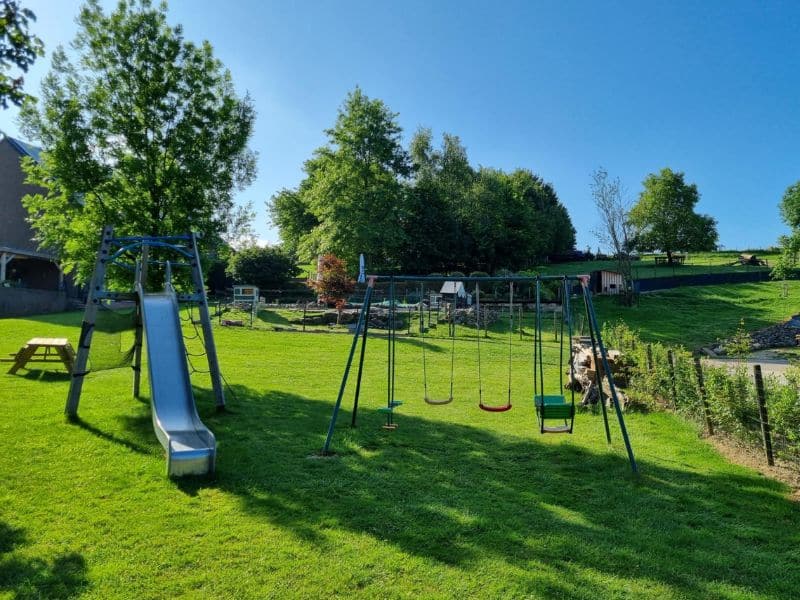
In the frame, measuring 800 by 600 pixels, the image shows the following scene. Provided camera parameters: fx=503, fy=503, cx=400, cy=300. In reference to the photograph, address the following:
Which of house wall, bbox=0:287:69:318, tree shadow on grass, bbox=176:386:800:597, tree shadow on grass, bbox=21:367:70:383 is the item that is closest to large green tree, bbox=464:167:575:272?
house wall, bbox=0:287:69:318

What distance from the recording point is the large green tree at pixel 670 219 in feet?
185

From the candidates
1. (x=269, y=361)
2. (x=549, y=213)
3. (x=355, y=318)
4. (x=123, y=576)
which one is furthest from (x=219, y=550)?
(x=549, y=213)

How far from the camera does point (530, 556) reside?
4418mm

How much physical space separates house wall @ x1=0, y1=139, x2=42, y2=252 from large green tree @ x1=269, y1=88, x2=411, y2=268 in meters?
18.8

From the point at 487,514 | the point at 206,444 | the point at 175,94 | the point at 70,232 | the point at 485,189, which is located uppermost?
the point at 485,189

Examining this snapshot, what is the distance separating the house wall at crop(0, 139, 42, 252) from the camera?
106 feet

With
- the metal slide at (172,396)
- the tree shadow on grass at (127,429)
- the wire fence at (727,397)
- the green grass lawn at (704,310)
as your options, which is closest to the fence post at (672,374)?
the wire fence at (727,397)

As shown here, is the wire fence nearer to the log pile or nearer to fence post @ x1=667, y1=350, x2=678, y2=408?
fence post @ x1=667, y1=350, x2=678, y2=408

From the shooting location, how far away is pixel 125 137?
1240 cm

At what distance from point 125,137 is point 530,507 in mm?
12410

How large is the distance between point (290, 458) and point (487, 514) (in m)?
2.94

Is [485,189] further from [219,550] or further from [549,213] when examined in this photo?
[219,550]

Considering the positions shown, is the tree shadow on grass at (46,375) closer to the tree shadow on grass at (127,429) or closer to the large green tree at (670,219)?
the tree shadow on grass at (127,429)

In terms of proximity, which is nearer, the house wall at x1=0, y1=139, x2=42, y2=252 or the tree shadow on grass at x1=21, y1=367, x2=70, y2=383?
the tree shadow on grass at x1=21, y1=367, x2=70, y2=383
